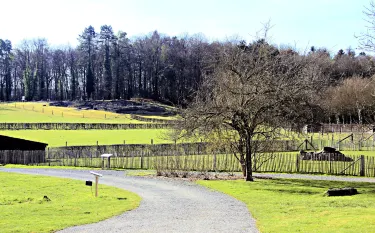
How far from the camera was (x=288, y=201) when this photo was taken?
70.4 ft

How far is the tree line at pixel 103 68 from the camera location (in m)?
137

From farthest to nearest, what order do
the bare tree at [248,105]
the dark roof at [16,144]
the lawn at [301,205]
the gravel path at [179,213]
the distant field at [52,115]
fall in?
the distant field at [52,115], the dark roof at [16,144], the bare tree at [248,105], the gravel path at [179,213], the lawn at [301,205]

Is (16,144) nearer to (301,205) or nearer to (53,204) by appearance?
(53,204)

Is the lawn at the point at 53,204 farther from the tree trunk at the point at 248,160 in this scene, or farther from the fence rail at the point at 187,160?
the fence rail at the point at 187,160

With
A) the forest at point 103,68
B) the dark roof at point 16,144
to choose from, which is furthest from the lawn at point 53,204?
the forest at point 103,68

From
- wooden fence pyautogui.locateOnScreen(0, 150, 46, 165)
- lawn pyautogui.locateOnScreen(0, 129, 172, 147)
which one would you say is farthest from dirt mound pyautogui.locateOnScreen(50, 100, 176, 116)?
wooden fence pyautogui.locateOnScreen(0, 150, 46, 165)

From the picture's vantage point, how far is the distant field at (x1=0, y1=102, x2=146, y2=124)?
93.4 m

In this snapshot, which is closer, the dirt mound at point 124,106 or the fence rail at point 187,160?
the fence rail at point 187,160

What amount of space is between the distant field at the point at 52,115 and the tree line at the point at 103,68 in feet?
71.7

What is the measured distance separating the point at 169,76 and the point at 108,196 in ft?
375

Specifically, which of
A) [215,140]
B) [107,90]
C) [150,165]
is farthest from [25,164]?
[107,90]

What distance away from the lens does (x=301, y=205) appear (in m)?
19.7

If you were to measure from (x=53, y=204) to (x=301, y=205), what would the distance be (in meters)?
10.5

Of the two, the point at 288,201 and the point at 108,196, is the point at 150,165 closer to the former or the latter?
the point at 108,196
